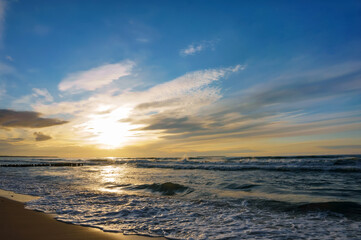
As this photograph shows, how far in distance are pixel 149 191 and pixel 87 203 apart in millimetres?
4110

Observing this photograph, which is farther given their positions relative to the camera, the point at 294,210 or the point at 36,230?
the point at 294,210

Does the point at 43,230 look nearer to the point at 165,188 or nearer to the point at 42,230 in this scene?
the point at 42,230

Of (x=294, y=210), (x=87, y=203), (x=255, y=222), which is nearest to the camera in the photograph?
(x=255, y=222)

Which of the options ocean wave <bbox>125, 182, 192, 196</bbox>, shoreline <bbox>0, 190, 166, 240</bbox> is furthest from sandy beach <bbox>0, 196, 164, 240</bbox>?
ocean wave <bbox>125, 182, 192, 196</bbox>

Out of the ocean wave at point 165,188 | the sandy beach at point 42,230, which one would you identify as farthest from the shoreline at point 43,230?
the ocean wave at point 165,188

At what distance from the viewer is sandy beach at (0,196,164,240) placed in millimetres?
5320

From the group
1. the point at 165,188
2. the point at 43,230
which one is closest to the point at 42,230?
the point at 43,230

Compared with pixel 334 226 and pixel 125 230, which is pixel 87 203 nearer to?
pixel 125 230

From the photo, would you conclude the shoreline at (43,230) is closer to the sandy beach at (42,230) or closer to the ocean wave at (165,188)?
the sandy beach at (42,230)

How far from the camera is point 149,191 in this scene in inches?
499

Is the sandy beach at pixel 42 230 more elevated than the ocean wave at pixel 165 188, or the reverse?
the sandy beach at pixel 42 230

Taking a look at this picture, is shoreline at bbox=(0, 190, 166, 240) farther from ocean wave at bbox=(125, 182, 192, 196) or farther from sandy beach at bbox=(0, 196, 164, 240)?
ocean wave at bbox=(125, 182, 192, 196)

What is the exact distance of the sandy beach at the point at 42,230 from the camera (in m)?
5.32

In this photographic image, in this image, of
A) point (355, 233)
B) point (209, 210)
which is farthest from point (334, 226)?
point (209, 210)
